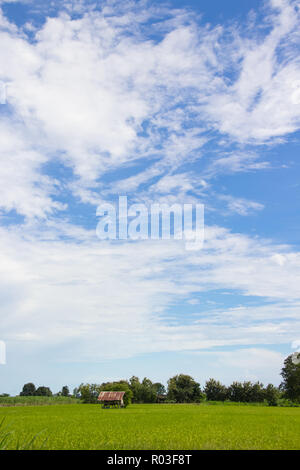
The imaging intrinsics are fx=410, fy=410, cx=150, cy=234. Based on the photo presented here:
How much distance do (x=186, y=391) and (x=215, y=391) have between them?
23.4 feet

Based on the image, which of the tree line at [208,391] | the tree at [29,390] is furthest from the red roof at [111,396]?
the tree at [29,390]

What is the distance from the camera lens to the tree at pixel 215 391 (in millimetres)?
99500

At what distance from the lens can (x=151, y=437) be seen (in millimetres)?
20859

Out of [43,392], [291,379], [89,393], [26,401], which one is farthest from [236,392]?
[43,392]

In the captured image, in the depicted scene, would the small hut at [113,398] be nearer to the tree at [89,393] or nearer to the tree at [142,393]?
the tree at [89,393]

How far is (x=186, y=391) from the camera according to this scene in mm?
101750

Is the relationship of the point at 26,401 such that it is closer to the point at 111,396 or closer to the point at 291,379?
the point at 111,396

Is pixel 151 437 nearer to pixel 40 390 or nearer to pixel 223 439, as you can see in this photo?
pixel 223 439
